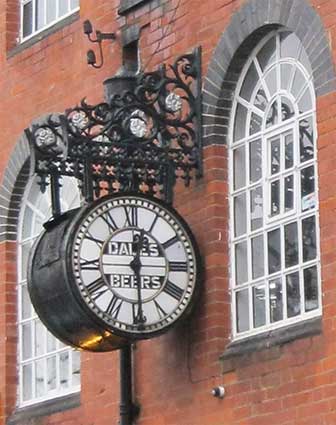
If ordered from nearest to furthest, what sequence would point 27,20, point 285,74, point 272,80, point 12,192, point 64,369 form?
1. point 285,74
2. point 272,80
3. point 64,369
4. point 12,192
5. point 27,20

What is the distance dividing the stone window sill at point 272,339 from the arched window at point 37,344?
8.16 ft

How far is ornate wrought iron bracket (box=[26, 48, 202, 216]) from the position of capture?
15.0 meters

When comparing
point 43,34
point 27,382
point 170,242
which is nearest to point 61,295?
point 170,242

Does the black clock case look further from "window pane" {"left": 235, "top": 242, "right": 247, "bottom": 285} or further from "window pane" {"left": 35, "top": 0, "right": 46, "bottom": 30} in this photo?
"window pane" {"left": 35, "top": 0, "right": 46, "bottom": 30}

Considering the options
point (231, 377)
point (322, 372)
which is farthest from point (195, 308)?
point (322, 372)

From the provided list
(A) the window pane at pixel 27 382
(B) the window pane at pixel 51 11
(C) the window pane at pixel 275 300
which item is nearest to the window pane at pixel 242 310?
(C) the window pane at pixel 275 300

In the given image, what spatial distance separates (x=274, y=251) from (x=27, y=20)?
473 cm

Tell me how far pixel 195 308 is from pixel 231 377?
2.46ft

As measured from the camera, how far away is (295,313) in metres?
14.5

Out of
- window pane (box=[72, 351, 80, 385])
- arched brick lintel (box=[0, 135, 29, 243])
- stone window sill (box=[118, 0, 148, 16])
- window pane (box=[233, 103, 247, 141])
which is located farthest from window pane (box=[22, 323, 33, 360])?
window pane (box=[233, 103, 247, 141])

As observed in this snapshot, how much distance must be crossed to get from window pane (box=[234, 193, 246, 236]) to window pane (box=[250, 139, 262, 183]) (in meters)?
0.17

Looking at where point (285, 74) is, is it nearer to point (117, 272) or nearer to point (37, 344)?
point (117, 272)

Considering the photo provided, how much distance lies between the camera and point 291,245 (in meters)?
14.7

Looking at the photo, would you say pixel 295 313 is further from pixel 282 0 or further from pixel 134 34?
pixel 134 34
